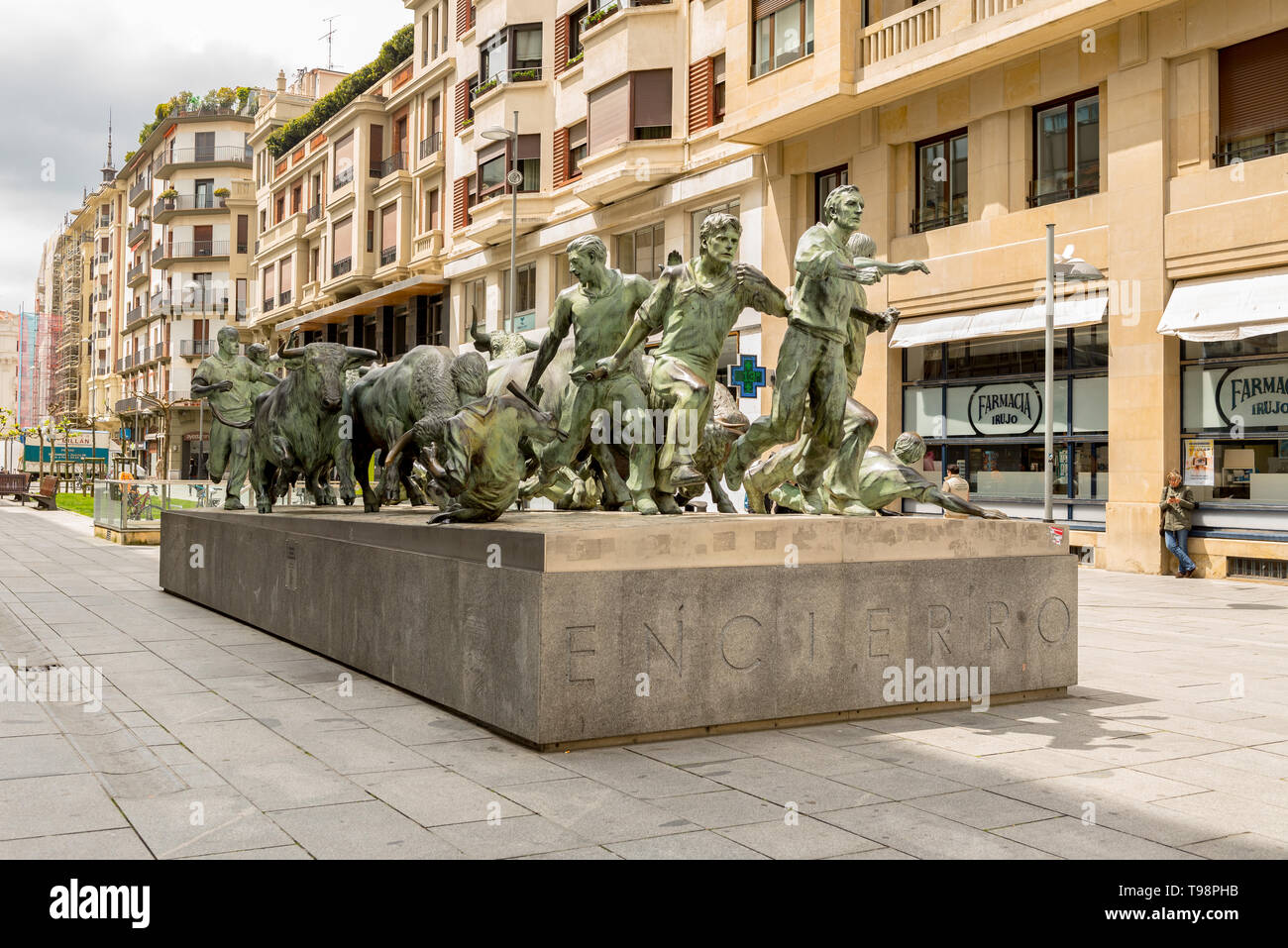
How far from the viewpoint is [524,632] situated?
5.98 meters

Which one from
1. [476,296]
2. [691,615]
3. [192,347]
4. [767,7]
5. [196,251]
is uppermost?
[196,251]

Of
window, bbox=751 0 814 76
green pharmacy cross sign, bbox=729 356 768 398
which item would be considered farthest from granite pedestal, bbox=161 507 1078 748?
window, bbox=751 0 814 76

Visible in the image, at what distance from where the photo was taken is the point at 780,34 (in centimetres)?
2533

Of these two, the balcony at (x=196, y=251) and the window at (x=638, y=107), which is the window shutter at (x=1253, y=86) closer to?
the window at (x=638, y=107)

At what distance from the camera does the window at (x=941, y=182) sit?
2230 cm

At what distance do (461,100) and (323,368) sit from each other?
31.0 m

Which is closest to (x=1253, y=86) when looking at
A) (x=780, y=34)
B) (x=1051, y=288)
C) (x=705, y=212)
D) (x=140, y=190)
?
(x=1051, y=288)

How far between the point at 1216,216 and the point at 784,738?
14.4 m

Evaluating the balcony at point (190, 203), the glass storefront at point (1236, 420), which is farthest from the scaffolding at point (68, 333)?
the glass storefront at point (1236, 420)

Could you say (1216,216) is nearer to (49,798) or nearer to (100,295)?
(49,798)

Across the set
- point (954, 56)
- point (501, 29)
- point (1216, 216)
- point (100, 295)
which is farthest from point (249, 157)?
point (1216, 216)

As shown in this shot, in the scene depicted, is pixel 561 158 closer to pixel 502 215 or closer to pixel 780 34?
pixel 502 215

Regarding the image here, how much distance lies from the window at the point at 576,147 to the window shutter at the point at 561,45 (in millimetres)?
1942

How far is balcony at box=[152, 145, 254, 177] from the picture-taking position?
7788cm
